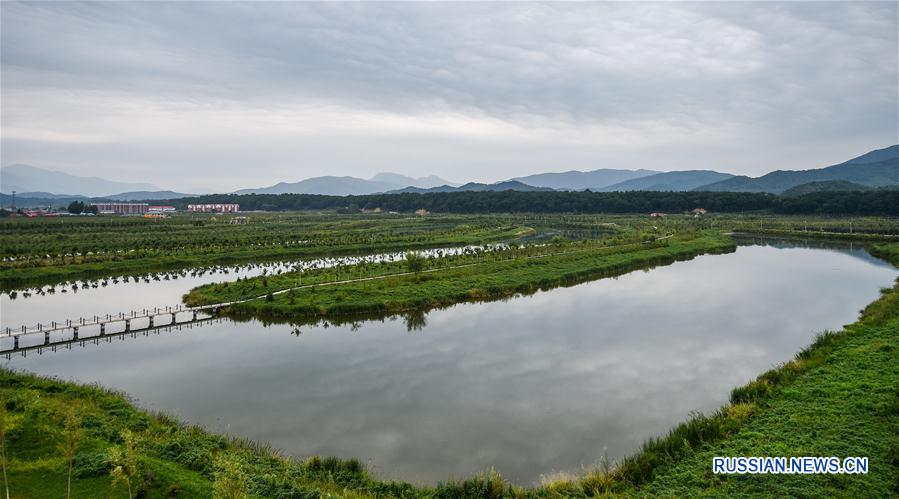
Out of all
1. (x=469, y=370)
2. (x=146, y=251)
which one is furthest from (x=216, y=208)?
(x=469, y=370)

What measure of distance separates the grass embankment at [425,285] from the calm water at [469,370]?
219 centimetres

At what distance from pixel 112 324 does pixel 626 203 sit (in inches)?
5498

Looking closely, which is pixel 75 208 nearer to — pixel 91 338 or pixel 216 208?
pixel 216 208

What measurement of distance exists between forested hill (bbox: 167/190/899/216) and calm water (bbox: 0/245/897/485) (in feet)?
338

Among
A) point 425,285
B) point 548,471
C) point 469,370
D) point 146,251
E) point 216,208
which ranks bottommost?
point 548,471

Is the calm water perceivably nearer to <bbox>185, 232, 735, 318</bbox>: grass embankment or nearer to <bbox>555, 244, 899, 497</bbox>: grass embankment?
<bbox>555, 244, 899, 497</bbox>: grass embankment

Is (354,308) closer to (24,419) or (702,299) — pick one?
(24,419)

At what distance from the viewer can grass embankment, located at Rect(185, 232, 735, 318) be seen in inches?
1219

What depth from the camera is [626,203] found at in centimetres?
14788

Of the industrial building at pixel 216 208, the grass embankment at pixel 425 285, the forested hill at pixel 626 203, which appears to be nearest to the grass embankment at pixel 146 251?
the grass embankment at pixel 425 285

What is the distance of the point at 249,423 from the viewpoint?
1603cm

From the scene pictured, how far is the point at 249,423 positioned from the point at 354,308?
15.0 meters

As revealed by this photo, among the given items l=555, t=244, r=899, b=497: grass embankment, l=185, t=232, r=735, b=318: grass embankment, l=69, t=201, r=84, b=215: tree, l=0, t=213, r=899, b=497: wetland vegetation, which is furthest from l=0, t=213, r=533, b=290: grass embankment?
l=69, t=201, r=84, b=215: tree

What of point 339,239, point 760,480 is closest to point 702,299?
point 760,480
